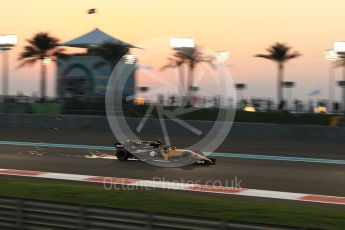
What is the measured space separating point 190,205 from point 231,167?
6.26m

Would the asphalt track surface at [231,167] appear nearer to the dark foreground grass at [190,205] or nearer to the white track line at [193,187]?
the white track line at [193,187]

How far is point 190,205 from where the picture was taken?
7.18 meters

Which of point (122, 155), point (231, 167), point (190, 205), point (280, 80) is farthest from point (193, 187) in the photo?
point (280, 80)

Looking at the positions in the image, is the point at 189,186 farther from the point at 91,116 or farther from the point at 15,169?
the point at 91,116

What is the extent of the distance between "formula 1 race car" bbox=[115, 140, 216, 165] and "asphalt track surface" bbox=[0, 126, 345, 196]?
Answer: 23 centimetres

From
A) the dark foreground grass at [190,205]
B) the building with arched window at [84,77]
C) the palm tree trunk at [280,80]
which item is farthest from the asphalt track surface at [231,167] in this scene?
the palm tree trunk at [280,80]

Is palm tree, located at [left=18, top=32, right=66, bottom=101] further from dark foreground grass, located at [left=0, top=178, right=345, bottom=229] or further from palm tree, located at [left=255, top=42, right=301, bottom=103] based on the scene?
dark foreground grass, located at [left=0, top=178, right=345, bottom=229]

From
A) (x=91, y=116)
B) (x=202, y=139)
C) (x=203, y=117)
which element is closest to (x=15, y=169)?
(x=202, y=139)

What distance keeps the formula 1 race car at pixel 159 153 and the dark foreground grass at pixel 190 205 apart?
4552 millimetres

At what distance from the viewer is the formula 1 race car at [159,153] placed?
1284 centimetres

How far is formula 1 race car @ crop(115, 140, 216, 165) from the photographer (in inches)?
506

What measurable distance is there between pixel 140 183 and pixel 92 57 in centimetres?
2539

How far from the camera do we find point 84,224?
5.79 metres

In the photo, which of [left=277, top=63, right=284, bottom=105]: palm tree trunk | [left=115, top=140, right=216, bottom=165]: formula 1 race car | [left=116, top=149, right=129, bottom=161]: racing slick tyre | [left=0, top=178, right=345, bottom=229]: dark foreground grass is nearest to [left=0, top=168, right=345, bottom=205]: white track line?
[left=0, top=178, right=345, bottom=229]: dark foreground grass
